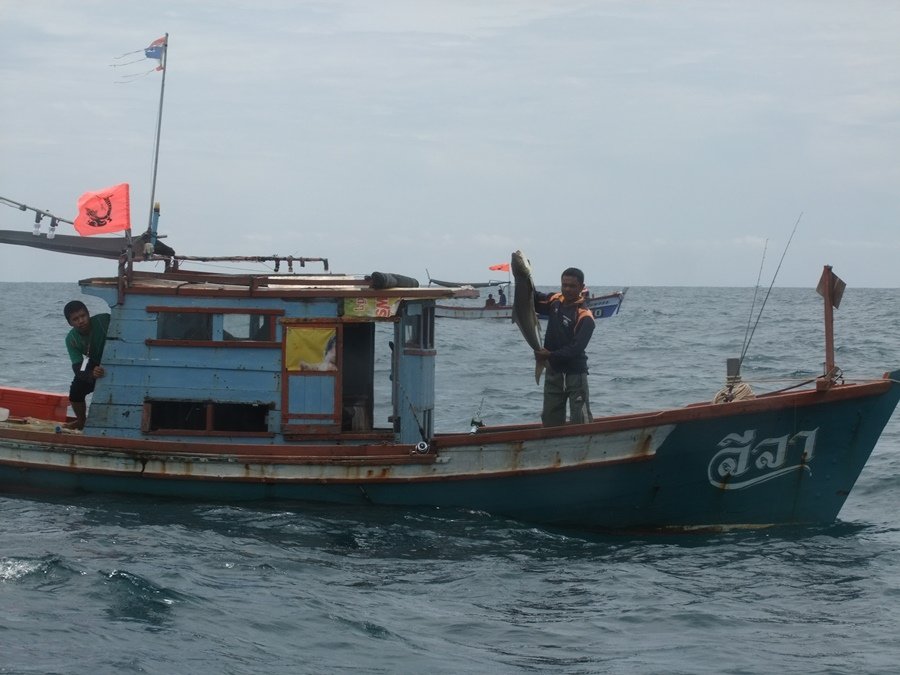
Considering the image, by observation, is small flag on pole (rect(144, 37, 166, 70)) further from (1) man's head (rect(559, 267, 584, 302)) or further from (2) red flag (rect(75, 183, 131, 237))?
(1) man's head (rect(559, 267, 584, 302))

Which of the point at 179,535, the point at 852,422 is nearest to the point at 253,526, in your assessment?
the point at 179,535

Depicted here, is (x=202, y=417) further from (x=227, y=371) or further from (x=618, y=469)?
(x=618, y=469)

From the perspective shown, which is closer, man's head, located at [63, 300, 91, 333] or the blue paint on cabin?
the blue paint on cabin

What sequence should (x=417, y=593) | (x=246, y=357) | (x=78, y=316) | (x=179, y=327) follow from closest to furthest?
1. (x=417, y=593)
2. (x=246, y=357)
3. (x=179, y=327)
4. (x=78, y=316)

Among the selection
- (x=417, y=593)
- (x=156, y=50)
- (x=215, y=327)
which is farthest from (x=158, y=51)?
(x=417, y=593)

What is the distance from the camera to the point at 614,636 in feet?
26.5

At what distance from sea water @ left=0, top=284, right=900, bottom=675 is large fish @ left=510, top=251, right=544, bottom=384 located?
69.0 inches

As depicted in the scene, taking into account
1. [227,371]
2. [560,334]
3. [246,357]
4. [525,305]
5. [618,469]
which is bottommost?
[618,469]

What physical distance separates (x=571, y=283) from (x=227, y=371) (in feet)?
11.4

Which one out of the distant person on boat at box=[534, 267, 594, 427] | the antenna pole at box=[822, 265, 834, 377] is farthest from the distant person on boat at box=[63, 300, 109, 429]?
the antenna pole at box=[822, 265, 834, 377]

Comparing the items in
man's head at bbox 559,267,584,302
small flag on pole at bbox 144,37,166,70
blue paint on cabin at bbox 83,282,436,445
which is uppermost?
small flag on pole at bbox 144,37,166,70

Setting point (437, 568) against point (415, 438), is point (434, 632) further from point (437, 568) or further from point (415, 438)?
point (415, 438)

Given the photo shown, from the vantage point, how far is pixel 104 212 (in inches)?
479

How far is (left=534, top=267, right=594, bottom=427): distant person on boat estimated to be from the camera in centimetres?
1084
